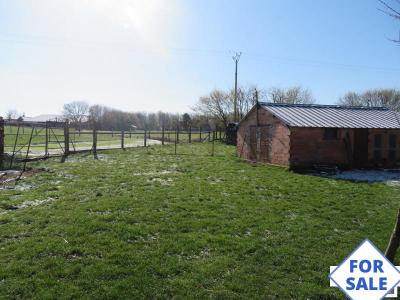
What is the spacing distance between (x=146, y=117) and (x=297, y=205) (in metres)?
119

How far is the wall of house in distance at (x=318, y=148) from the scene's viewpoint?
1577cm

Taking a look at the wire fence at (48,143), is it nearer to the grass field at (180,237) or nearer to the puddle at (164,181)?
the puddle at (164,181)

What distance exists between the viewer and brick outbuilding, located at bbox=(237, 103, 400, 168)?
15.9 meters

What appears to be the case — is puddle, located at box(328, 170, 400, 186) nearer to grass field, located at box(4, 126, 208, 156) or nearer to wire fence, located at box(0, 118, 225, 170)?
wire fence, located at box(0, 118, 225, 170)

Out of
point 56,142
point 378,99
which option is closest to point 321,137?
point 56,142

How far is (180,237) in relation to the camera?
19.0 ft

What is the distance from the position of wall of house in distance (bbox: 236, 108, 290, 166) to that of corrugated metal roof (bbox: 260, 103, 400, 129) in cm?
45

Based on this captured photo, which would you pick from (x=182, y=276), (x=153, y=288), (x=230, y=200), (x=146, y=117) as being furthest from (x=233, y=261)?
(x=146, y=117)

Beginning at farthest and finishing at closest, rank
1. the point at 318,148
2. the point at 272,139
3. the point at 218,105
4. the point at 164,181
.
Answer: the point at 218,105 < the point at 272,139 < the point at 318,148 < the point at 164,181

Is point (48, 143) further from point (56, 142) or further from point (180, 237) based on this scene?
point (180, 237)

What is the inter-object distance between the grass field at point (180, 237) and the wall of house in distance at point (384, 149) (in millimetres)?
7002

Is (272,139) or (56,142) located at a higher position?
(272,139)

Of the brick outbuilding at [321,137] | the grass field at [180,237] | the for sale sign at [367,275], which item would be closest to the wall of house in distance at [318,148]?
the brick outbuilding at [321,137]

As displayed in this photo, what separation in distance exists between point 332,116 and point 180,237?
49.9 feet
